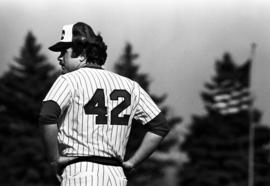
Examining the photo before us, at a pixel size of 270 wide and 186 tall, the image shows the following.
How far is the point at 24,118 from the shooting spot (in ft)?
289

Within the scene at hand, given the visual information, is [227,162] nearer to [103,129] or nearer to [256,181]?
[256,181]

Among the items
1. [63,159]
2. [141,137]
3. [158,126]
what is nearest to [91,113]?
[63,159]

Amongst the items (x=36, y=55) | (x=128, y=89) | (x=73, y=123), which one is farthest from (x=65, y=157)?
(x=36, y=55)

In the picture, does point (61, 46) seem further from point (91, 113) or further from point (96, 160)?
point (96, 160)

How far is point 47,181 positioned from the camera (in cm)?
8512

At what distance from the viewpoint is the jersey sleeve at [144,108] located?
6.95m

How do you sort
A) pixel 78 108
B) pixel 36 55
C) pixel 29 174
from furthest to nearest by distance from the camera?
pixel 36 55 → pixel 29 174 → pixel 78 108

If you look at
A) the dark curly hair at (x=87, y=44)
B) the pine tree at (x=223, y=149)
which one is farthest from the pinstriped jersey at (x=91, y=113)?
the pine tree at (x=223, y=149)

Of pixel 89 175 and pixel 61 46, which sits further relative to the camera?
pixel 61 46

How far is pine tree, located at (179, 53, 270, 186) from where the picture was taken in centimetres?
9238

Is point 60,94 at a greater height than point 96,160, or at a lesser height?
greater

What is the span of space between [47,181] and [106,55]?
259ft

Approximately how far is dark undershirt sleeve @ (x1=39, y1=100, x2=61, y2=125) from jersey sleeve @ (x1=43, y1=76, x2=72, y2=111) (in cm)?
3

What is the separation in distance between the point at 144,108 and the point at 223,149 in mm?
87635
